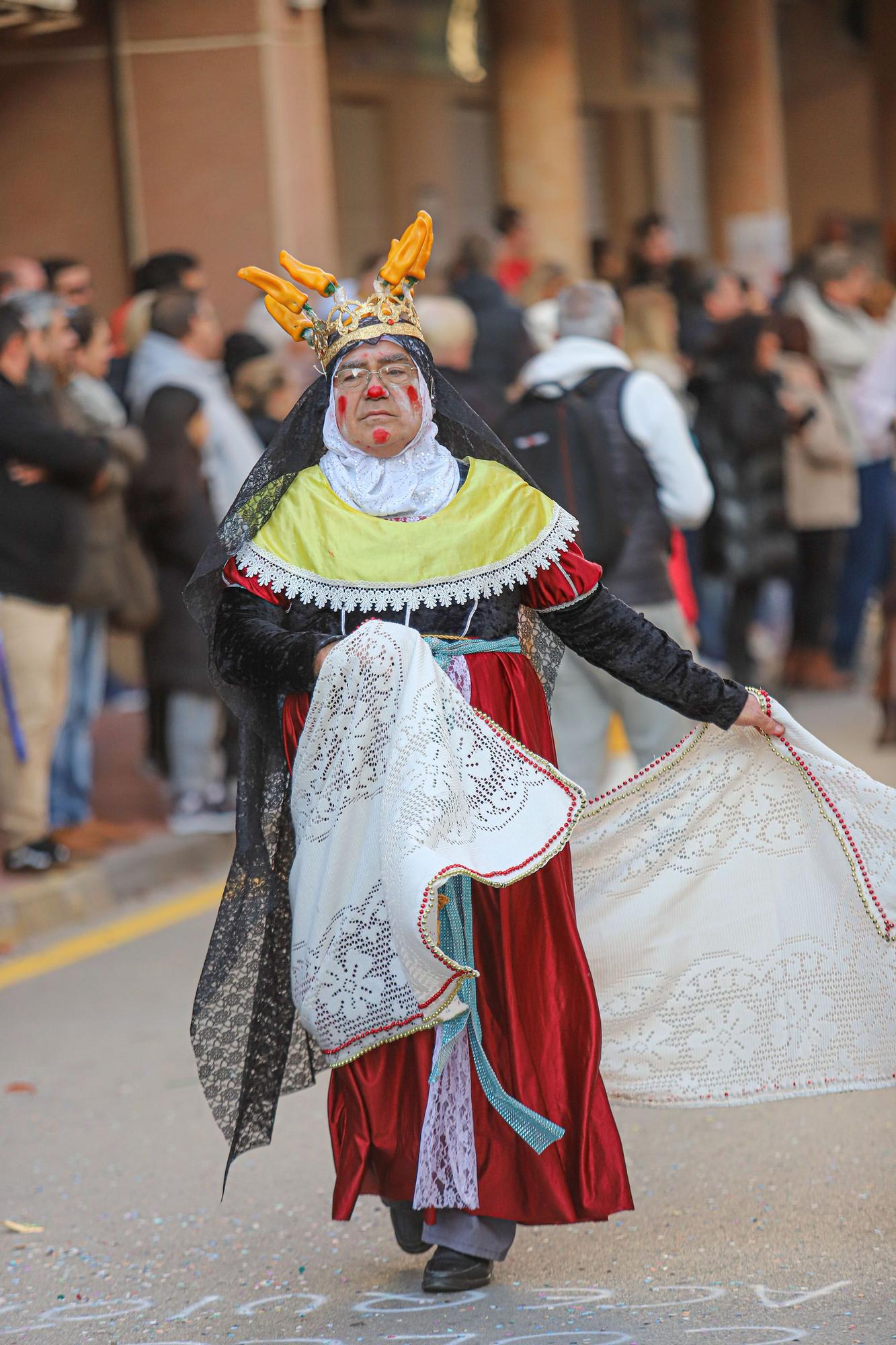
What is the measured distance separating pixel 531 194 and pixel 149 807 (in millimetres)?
10176

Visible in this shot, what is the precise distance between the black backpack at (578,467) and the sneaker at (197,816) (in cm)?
271

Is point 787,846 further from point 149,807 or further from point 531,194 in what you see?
point 531,194

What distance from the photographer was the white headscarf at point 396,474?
14.4ft

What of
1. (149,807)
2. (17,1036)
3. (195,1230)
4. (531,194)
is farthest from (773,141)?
(195,1230)

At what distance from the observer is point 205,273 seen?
12.9 m

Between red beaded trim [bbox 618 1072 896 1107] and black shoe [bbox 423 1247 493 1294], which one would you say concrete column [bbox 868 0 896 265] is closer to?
red beaded trim [bbox 618 1072 896 1107]

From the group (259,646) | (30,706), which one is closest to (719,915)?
(259,646)

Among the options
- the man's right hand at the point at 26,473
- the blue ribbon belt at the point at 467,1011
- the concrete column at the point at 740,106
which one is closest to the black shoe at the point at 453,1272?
the blue ribbon belt at the point at 467,1011

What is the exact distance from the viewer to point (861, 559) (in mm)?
12469

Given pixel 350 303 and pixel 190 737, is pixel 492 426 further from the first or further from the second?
pixel 350 303

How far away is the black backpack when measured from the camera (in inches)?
272

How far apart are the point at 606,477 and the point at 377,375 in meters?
2.59

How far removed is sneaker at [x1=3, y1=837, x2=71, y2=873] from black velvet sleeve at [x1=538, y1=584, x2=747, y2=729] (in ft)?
13.4

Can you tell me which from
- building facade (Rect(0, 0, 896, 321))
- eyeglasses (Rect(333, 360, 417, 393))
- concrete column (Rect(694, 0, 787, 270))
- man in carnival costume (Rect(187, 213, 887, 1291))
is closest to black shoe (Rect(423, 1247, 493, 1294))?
man in carnival costume (Rect(187, 213, 887, 1291))
